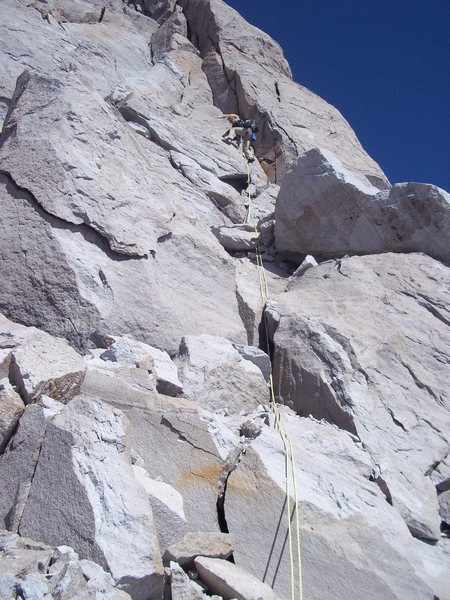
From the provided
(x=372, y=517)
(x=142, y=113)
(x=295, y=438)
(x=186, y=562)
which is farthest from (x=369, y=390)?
(x=142, y=113)

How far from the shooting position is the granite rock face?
3547mm

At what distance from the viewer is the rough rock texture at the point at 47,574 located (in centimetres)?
279

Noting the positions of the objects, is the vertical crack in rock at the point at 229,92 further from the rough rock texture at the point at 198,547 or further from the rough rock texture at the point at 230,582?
the rough rock texture at the point at 230,582

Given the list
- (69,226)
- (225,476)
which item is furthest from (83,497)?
(69,226)

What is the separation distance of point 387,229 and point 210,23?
12593mm

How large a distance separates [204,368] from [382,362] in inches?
97.7

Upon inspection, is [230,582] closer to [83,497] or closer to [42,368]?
[83,497]

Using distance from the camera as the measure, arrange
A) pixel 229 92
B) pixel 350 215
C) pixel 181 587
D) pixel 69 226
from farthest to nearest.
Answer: pixel 229 92 < pixel 350 215 < pixel 69 226 < pixel 181 587

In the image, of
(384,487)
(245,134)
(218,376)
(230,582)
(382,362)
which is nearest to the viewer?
(230,582)

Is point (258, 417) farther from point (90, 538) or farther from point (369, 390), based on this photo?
point (90, 538)

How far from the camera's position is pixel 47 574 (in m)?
2.97

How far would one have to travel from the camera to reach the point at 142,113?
11.0 meters

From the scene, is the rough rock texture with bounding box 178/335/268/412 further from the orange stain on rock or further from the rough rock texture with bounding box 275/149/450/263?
the rough rock texture with bounding box 275/149/450/263

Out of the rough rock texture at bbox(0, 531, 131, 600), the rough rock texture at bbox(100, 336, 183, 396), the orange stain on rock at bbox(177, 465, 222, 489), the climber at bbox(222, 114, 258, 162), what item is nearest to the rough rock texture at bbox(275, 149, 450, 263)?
the climber at bbox(222, 114, 258, 162)
